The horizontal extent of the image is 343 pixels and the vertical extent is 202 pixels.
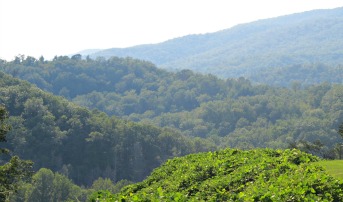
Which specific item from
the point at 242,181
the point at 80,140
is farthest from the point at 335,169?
the point at 80,140

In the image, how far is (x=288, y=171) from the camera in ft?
49.0

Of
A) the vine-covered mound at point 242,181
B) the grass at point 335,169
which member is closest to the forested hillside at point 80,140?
the grass at point 335,169

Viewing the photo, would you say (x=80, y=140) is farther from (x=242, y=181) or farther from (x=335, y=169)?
(x=242, y=181)

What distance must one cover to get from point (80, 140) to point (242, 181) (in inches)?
4317

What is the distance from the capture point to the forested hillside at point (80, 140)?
11394 centimetres

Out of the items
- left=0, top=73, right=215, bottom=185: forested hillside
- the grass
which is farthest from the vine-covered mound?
left=0, top=73, right=215, bottom=185: forested hillside

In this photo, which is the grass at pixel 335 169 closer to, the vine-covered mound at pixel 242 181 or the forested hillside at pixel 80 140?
the vine-covered mound at pixel 242 181

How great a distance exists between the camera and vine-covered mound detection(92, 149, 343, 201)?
11.8 m

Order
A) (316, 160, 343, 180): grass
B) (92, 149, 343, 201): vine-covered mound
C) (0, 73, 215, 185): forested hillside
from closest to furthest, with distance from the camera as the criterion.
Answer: (92, 149, 343, 201): vine-covered mound, (316, 160, 343, 180): grass, (0, 73, 215, 185): forested hillside

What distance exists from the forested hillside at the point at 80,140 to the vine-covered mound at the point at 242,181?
92099 millimetres

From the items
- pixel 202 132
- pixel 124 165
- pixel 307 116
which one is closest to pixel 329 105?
pixel 307 116

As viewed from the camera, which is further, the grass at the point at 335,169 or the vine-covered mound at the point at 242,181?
the grass at the point at 335,169

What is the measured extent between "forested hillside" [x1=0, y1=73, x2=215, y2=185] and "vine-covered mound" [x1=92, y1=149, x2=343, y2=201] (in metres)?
92.1

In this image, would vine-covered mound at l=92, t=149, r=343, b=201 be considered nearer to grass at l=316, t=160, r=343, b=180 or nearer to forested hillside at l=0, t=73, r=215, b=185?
grass at l=316, t=160, r=343, b=180
